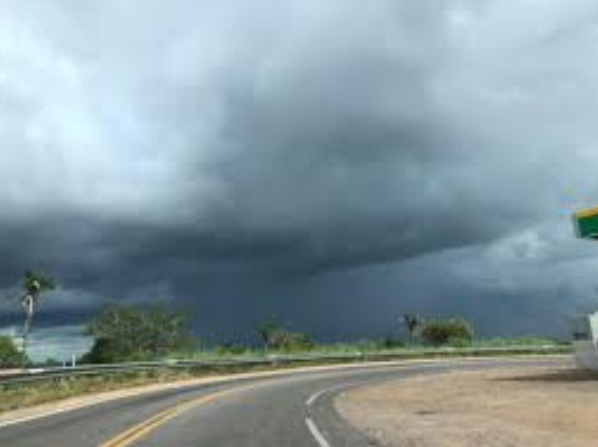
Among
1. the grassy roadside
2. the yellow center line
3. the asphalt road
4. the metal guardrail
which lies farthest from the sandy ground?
the metal guardrail

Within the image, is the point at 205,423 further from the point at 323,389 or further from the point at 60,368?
the point at 60,368

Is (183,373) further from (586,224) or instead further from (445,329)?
(445,329)

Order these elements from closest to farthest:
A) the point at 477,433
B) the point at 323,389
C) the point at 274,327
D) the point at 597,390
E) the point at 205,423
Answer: the point at 477,433, the point at 205,423, the point at 597,390, the point at 323,389, the point at 274,327

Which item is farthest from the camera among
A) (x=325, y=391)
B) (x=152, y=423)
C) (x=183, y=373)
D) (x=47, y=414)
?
(x=183, y=373)

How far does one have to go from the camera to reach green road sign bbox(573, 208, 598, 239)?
111 feet

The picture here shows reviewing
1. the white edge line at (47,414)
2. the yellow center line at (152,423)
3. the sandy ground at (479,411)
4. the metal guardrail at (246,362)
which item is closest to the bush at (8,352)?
the metal guardrail at (246,362)

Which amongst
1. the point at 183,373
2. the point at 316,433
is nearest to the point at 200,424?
the point at 316,433

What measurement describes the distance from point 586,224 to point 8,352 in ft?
276

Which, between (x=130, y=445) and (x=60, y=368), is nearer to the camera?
(x=130, y=445)

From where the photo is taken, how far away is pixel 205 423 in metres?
17.3

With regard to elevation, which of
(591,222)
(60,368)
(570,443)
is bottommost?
(570,443)

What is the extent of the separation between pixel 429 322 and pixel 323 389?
302ft

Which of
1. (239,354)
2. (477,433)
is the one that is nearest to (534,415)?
(477,433)

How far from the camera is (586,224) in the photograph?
34250 millimetres
